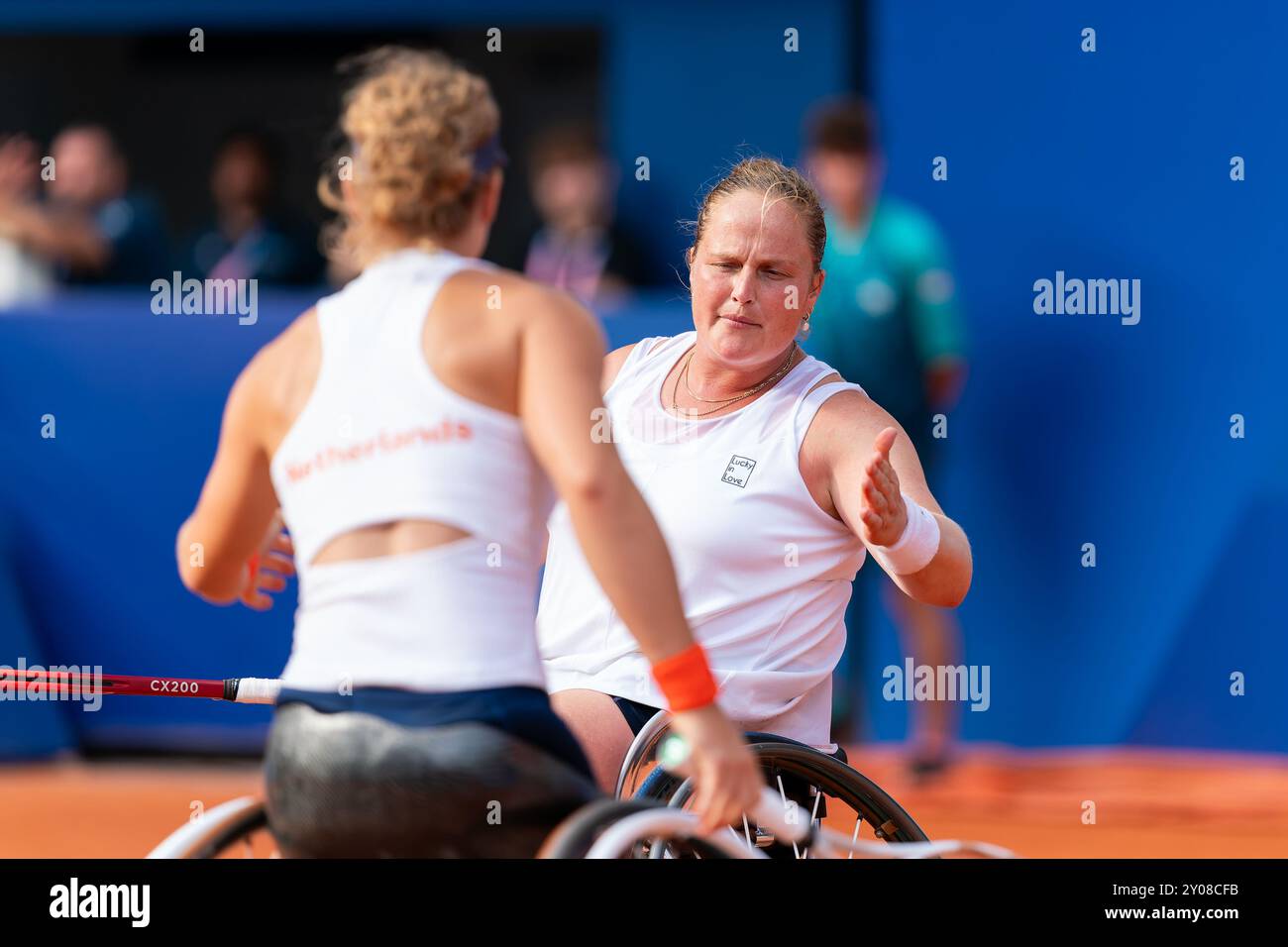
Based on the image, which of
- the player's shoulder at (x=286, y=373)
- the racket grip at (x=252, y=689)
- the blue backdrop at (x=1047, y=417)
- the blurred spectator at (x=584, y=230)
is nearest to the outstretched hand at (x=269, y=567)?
the racket grip at (x=252, y=689)

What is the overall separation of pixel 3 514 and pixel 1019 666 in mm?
3585

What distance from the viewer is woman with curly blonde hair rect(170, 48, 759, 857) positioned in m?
1.99

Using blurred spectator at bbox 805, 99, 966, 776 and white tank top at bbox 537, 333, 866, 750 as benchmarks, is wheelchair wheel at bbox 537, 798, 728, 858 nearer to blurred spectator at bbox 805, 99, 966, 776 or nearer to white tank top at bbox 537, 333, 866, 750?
white tank top at bbox 537, 333, 866, 750

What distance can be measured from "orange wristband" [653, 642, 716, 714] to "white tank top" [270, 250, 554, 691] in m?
0.16

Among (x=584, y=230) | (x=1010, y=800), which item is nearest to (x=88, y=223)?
(x=584, y=230)

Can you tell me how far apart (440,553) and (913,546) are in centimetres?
91

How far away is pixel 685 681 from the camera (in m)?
2.00

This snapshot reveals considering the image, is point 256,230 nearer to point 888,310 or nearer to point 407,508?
point 888,310

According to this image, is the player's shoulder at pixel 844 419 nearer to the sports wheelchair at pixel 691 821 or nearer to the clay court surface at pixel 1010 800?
the sports wheelchair at pixel 691 821

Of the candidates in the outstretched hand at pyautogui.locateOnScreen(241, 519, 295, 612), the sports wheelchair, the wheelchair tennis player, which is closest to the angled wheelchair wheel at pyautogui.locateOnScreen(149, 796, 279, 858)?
the sports wheelchair

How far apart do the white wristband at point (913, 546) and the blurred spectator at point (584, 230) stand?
377cm

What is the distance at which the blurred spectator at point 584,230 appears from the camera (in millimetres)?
6516
